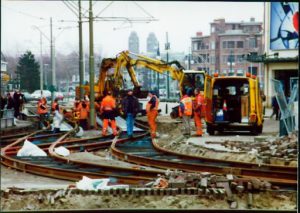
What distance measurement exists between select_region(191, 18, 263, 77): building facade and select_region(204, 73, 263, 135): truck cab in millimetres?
10276

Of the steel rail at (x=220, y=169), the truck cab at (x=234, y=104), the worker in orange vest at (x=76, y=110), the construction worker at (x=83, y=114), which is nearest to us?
the steel rail at (x=220, y=169)

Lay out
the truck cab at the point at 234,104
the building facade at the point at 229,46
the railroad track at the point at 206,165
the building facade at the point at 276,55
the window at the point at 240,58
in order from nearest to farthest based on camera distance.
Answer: the railroad track at the point at 206,165 → the truck cab at the point at 234,104 → the building facade at the point at 229,46 → the window at the point at 240,58 → the building facade at the point at 276,55

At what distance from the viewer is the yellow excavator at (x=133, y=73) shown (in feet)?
79.9

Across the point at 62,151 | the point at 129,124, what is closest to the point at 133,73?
the point at 129,124

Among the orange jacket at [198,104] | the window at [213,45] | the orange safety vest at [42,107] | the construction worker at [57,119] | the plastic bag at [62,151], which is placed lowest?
the plastic bag at [62,151]

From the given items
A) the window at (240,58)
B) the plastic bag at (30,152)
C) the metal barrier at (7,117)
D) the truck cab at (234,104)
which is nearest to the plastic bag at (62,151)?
the plastic bag at (30,152)

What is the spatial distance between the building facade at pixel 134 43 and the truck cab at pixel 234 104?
280cm

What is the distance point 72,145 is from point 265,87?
26.8 m

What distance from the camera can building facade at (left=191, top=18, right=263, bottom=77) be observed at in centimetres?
3306

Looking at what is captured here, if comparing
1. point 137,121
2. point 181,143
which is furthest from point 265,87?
point 181,143

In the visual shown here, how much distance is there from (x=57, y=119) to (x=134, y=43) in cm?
450

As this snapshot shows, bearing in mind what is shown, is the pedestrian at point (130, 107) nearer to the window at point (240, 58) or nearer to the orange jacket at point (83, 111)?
the orange jacket at point (83, 111)

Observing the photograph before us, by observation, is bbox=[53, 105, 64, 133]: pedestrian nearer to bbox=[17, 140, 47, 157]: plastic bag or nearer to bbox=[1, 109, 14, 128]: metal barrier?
bbox=[1, 109, 14, 128]: metal barrier

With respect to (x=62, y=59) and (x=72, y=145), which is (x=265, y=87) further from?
(x=72, y=145)
